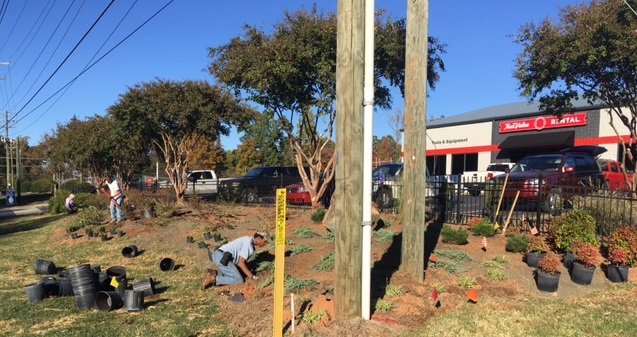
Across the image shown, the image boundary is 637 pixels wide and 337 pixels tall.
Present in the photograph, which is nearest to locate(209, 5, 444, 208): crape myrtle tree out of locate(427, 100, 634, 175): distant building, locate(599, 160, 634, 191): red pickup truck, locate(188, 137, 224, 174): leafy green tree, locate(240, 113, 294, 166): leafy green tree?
locate(599, 160, 634, 191): red pickup truck

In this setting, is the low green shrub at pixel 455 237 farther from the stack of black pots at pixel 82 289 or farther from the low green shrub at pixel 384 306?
the stack of black pots at pixel 82 289

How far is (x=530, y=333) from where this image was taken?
4.79m

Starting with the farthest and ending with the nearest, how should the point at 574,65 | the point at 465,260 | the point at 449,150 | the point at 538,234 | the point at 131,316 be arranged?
the point at 449,150, the point at 574,65, the point at 538,234, the point at 465,260, the point at 131,316

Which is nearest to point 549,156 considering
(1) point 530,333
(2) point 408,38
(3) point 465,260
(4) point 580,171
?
(4) point 580,171

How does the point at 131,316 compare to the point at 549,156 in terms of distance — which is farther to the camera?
the point at 549,156

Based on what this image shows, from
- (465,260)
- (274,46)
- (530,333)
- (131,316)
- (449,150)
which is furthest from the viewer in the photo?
(449,150)

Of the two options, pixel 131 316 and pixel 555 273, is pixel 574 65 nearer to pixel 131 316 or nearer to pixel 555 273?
pixel 555 273

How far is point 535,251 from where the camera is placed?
7.46 meters

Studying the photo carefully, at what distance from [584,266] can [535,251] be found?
91 centimetres

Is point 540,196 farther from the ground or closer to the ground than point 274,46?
closer to the ground

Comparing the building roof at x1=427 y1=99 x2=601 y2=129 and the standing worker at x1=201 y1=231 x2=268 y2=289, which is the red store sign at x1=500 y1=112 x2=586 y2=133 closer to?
the building roof at x1=427 y1=99 x2=601 y2=129

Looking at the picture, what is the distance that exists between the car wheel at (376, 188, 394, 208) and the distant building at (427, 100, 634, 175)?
1818cm

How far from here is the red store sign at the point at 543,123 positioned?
96.6 feet

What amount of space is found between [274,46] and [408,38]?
218 inches
